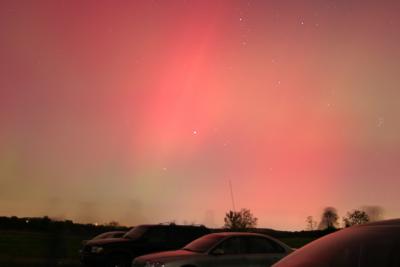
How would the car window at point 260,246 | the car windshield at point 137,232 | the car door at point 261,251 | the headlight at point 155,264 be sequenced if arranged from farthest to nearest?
the car windshield at point 137,232
the car window at point 260,246
the car door at point 261,251
the headlight at point 155,264

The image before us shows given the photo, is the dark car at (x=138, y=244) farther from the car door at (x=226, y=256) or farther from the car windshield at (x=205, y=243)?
the car door at (x=226, y=256)

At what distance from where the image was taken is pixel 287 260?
4.21 m

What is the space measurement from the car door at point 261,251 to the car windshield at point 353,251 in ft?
33.6

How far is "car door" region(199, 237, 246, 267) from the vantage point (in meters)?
13.6

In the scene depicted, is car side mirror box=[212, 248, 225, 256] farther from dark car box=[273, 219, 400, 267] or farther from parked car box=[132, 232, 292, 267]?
dark car box=[273, 219, 400, 267]

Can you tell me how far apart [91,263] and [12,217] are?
11579 centimetres

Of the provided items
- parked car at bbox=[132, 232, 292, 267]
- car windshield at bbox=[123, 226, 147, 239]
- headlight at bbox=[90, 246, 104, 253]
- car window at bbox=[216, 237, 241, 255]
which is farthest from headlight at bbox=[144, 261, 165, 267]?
headlight at bbox=[90, 246, 104, 253]

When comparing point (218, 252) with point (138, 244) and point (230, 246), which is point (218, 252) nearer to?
point (230, 246)

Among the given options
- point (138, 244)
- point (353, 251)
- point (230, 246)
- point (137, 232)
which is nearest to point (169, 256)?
point (230, 246)

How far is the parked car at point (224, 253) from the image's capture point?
13406 mm

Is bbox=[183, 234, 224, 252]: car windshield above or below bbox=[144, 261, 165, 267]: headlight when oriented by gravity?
above

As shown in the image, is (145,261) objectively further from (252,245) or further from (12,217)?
(12,217)

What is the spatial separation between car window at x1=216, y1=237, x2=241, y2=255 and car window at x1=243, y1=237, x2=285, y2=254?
188mm

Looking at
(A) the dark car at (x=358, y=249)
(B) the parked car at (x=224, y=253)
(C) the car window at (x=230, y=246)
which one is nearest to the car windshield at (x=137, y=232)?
(B) the parked car at (x=224, y=253)
